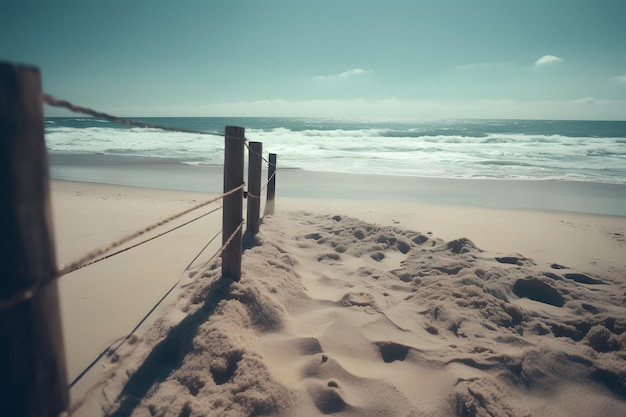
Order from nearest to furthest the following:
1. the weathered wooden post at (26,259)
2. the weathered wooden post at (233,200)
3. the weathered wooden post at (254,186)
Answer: the weathered wooden post at (26,259)
the weathered wooden post at (233,200)
the weathered wooden post at (254,186)

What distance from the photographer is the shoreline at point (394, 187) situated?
8539 millimetres

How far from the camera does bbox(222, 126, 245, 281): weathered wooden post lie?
2.78 m

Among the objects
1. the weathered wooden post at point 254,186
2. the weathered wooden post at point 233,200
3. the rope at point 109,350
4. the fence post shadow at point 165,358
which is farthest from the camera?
the weathered wooden post at point 254,186

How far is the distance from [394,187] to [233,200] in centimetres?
787

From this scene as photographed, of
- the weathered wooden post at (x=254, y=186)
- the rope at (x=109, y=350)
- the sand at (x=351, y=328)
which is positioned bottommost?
the rope at (x=109, y=350)

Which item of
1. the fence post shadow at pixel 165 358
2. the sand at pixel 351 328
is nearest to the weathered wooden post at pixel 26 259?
the sand at pixel 351 328

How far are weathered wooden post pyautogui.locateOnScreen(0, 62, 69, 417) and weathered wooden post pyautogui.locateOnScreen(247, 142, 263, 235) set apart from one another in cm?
325

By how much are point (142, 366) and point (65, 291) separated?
182cm

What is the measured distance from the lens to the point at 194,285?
3.31m

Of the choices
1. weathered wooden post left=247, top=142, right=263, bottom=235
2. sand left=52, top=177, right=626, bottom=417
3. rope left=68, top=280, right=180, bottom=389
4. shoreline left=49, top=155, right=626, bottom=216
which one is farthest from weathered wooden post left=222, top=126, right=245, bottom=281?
shoreline left=49, top=155, right=626, bottom=216

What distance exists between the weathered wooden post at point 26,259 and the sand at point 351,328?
0.85 ft

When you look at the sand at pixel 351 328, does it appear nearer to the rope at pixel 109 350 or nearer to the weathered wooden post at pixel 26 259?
the rope at pixel 109 350

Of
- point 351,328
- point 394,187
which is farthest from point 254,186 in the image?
point 394,187

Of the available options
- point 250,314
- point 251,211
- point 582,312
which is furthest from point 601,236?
point 250,314
